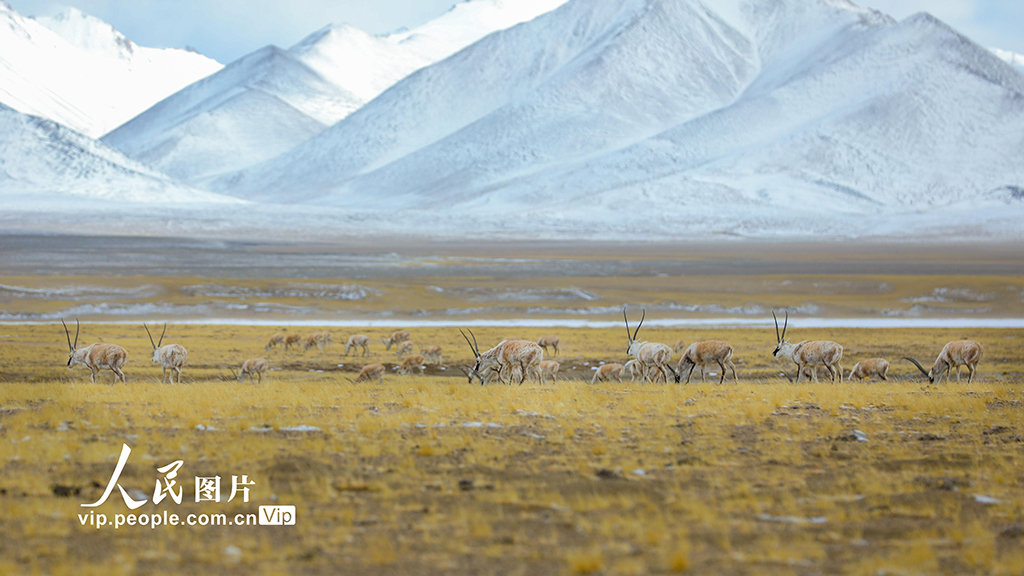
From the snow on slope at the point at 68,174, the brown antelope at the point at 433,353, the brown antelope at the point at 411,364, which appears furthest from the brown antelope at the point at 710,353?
the snow on slope at the point at 68,174

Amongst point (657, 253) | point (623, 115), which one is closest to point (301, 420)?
point (657, 253)

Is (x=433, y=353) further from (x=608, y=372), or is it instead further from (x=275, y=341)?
(x=608, y=372)

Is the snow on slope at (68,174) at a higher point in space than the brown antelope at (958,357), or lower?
higher

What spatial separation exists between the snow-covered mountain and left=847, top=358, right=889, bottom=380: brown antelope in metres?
93.0

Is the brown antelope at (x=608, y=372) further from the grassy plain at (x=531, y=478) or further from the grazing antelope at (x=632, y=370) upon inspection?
the grassy plain at (x=531, y=478)

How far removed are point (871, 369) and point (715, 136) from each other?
140 metres

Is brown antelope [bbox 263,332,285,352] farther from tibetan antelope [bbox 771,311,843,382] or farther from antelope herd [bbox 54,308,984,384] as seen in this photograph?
tibetan antelope [bbox 771,311,843,382]

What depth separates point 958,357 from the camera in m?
18.8

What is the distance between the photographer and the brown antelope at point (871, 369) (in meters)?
19.7

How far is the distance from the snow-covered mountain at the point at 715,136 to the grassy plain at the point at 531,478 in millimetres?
101768

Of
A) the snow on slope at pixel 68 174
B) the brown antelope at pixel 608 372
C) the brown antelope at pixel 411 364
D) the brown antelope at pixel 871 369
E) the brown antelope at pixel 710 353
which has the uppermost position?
the snow on slope at pixel 68 174

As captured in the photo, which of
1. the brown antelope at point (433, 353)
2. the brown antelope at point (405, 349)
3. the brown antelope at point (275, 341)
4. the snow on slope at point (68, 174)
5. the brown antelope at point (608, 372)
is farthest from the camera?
the snow on slope at point (68, 174)

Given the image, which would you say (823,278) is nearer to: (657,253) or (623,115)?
(657,253)

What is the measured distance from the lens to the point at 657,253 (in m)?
70.8
